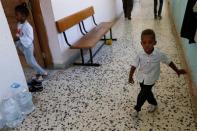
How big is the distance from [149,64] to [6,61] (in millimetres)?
1397

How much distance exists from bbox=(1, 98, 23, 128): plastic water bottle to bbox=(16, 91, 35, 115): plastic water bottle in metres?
0.06

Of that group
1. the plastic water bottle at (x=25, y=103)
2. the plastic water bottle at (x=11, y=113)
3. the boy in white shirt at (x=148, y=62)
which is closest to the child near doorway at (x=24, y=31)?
the plastic water bottle at (x=25, y=103)

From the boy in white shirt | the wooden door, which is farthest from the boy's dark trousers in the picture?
the wooden door

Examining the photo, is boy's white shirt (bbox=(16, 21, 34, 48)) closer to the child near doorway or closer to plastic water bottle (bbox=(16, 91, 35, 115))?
the child near doorway

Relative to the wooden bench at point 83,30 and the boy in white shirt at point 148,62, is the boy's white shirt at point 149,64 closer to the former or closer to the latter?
the boy in white shirt at point 148,62

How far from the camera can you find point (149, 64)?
73.5 inches

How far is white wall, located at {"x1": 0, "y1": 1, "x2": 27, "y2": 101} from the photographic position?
2.22m

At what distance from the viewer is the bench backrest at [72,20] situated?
123 inches

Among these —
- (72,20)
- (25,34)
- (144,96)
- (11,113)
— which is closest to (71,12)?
(72,20)

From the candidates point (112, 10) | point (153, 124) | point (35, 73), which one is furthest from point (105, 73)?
point (112, 10)

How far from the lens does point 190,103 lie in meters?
2.26

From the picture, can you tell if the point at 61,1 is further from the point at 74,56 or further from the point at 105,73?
the point at 105,73

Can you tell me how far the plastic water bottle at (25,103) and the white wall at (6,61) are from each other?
0.35 ft

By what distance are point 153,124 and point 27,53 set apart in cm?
174
